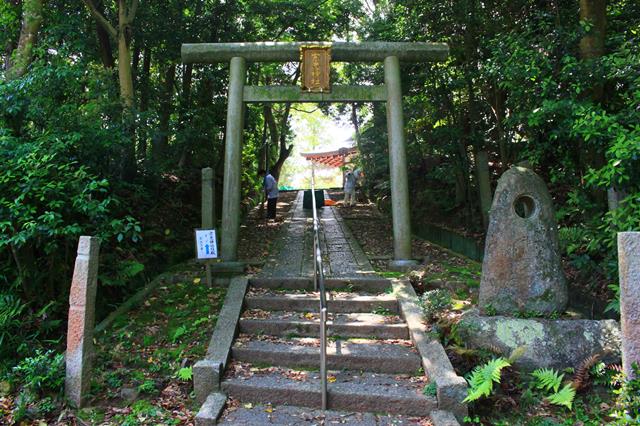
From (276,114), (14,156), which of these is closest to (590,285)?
(14,156)

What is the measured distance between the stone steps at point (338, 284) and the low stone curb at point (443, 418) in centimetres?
265

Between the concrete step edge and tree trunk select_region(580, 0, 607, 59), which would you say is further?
tree trunk select_region(580, 0, 607, 59)

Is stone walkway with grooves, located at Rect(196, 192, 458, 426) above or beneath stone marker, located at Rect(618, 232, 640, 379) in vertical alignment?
beneath

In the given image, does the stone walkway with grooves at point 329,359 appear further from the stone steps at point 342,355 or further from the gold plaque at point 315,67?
the gold plaque at point 315,67

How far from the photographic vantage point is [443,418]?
404 centimetres

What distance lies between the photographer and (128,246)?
7621 millimetres

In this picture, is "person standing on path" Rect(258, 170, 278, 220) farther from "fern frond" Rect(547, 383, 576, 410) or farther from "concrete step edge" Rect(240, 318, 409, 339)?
"fern frond" Rect(547, 383, 576, 410)

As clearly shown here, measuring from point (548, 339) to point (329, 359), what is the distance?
88.0 inches

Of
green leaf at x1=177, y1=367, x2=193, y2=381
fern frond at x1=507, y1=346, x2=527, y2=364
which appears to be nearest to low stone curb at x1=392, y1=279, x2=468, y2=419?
fern frond at x1=507, y1=346, x2=527, y2=364

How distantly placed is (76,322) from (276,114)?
20.0m

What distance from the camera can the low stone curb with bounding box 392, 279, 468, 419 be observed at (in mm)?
4172

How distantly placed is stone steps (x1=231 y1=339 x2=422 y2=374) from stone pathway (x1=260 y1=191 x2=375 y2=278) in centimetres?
192

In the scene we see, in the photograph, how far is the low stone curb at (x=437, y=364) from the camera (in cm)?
417

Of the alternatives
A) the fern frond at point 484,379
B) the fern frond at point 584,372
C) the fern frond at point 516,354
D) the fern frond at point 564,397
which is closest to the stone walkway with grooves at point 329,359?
the fern frond at point 484,379
